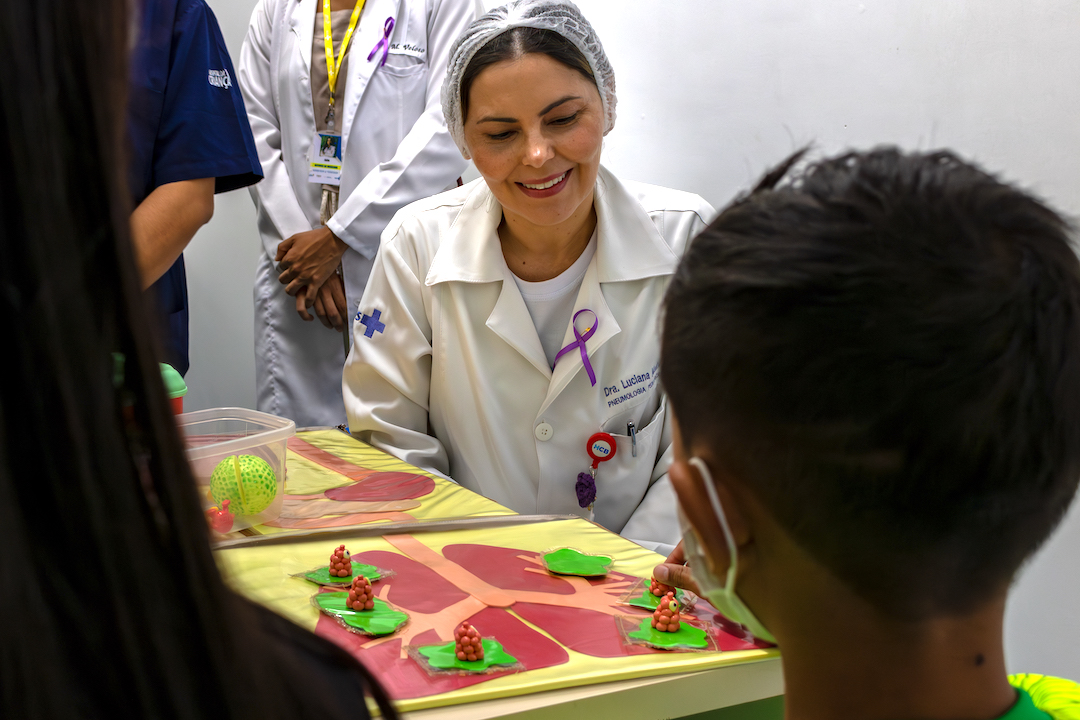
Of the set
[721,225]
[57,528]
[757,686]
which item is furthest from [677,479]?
[57,528]

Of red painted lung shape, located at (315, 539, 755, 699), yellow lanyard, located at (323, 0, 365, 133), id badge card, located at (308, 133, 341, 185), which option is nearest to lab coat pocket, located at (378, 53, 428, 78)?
yellow lanyard, located at (323, 0, 365, 133)

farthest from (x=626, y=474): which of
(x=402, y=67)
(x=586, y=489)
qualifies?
(x=402, y=67)

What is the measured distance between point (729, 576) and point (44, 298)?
538 mm

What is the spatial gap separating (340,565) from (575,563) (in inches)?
11.0

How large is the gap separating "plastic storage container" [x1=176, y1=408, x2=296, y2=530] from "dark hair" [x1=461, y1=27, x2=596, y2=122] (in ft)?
2.57

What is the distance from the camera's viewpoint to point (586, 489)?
153 centimetres

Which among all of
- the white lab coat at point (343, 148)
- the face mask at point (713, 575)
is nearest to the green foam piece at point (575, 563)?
the face mask at point (713, 575)

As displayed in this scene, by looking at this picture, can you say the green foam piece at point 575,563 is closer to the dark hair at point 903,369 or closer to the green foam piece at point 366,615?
the green foam piece at point 366,615

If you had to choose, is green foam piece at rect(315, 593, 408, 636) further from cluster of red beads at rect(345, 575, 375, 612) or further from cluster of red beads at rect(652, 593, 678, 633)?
cluster of red beads at rect(652, 593, 678, 633)

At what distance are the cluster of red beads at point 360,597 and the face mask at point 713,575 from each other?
376mm

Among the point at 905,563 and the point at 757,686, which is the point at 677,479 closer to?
the point at 905,563

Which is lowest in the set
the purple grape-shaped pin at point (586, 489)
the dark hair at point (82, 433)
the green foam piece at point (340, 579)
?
the purple grape-shaped pin at point (586, 489)

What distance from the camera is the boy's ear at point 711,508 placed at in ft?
2.07

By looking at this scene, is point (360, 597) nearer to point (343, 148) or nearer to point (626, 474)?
point (626, 474)
